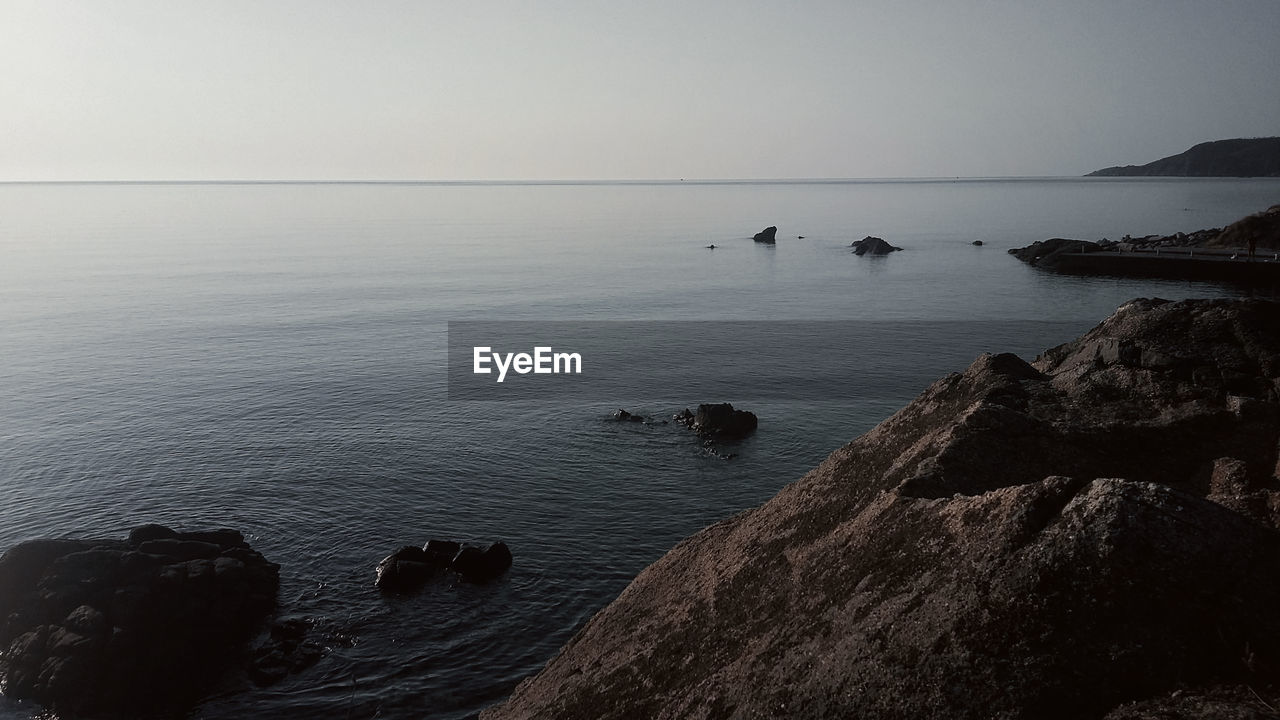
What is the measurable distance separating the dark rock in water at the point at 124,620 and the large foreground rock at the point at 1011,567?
17.1m

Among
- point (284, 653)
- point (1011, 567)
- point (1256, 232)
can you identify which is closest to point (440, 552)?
point (284, 653)

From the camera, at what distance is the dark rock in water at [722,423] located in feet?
215

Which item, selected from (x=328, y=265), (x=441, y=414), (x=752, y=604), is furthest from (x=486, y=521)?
(x=328, y=265)

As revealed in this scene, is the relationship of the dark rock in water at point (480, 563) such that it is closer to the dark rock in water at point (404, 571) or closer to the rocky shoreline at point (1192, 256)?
the dark rock in water at point (404, 571)

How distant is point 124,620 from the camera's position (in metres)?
36.3


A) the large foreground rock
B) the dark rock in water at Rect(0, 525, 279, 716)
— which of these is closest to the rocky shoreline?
the large foreground rock

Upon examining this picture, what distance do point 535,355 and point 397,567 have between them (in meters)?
56.2

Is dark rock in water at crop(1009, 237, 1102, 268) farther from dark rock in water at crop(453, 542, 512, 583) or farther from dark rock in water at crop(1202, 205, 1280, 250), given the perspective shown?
dark rock in water at crop(453, 542, 512, 583)

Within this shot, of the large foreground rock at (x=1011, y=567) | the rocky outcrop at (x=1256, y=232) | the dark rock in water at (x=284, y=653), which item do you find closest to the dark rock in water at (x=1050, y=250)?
the rocky outcrop at (x=1256, y=232)

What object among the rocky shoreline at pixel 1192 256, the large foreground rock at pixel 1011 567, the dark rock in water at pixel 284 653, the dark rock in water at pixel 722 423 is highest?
the rocky shoreline at pixel 1192 256

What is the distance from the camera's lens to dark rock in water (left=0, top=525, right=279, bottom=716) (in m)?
34.5

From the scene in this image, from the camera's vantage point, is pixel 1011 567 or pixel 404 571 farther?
pixel 404 571

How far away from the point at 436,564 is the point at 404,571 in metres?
2.09

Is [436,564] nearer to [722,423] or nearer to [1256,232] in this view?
[722,423]
